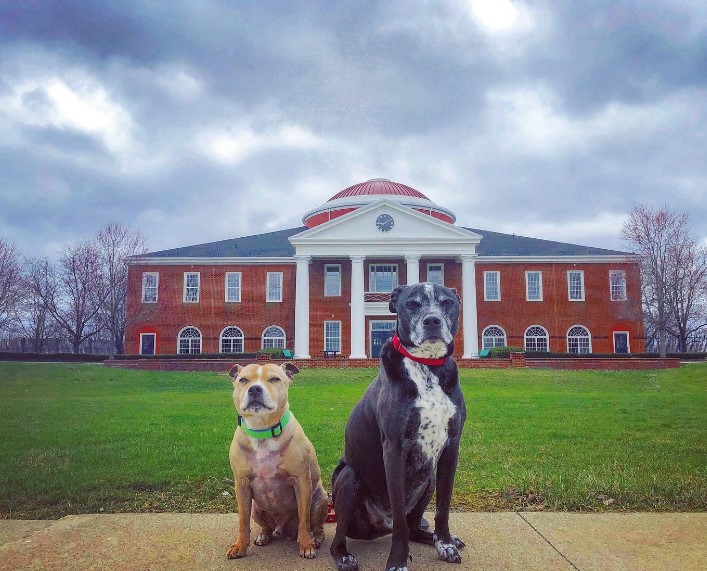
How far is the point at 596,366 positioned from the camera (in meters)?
29.0

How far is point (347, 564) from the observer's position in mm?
3492

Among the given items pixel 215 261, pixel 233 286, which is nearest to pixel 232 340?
pixel 233 286

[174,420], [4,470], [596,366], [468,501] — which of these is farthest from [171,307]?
[468,501]

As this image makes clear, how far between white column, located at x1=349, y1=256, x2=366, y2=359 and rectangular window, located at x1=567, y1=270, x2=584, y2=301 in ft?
42.0

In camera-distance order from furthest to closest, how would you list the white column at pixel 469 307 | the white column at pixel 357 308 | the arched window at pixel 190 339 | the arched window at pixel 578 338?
the arched window at pixel 190 339 < the arched window at pixel 578 338 < the white column at pixel 357 308 < the white column at pixel 469 307

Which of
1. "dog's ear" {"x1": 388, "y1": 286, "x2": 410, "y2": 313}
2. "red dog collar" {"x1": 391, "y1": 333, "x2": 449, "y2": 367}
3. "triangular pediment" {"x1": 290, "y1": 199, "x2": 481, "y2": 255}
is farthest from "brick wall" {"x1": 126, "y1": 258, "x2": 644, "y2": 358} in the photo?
"red dog collar" {"x1": 391, "y1": 333, "x2": 449, "y2": 367}

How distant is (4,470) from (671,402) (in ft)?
42.9

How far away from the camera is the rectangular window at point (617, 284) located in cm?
3866

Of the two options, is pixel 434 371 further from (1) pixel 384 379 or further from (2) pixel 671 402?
(2) pixel 671 402

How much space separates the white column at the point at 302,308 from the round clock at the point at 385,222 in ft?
14.9

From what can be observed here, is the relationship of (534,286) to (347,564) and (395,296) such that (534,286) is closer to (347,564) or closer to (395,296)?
(395,296)

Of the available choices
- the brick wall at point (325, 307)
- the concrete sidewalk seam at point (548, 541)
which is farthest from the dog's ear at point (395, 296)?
the brick wall at point (325, 307)

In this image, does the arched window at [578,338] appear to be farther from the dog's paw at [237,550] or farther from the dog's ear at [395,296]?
the dog's paw at [237,550]

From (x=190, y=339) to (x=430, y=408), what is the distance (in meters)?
37.6
